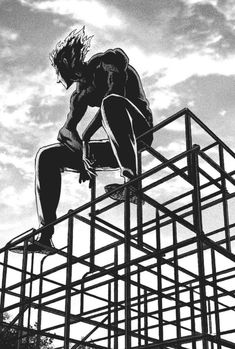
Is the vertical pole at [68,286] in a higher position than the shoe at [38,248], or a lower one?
lower

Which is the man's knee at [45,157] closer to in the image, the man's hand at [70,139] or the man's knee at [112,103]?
the man's hand at [70,139]

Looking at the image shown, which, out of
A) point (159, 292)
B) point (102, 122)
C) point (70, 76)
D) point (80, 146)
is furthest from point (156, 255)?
point (70, 76)

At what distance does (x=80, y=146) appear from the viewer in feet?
46.6

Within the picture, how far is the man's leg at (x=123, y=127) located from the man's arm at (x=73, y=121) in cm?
169

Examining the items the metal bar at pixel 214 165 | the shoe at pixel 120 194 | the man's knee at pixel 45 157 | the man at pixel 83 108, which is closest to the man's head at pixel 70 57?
the man at pixel 83 108

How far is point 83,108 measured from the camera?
1459 centimetres

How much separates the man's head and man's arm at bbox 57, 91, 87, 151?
391mm

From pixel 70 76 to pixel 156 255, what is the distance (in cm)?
648

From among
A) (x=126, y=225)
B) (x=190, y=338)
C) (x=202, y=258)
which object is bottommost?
(x=190, y=338)

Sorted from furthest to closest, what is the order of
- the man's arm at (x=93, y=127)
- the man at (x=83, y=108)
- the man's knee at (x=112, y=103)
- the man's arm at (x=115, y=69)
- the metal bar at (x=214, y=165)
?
the man's arm at (x=93, y=127)
the man's arm at (x=115, y=69)
the man at (x=83, y=108)
the man's knee at (x=112, y=103)
the metal bar at (x=214, y=165)

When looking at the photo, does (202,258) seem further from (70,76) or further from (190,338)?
(70,76)

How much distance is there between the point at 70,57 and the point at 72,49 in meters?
0.18

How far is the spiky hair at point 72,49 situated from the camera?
14.2 m

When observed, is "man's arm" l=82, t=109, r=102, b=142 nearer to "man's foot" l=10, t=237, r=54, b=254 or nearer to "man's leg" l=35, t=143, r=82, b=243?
"man's leg" l=35, t=143, r=82, b=243
